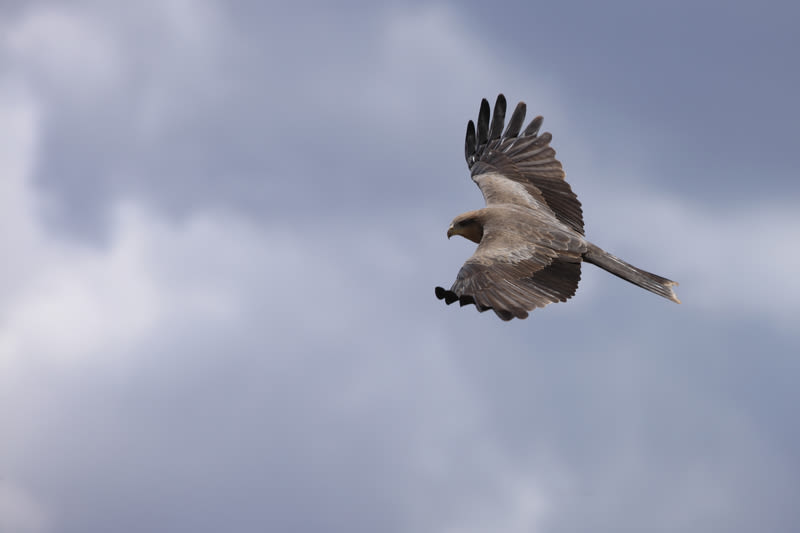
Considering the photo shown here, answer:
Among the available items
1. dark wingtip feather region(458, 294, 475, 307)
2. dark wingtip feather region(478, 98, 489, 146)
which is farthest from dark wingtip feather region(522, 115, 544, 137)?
dark wingtip feather region(458, 294, 475, 307)

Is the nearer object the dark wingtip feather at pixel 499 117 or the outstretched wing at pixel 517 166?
the outstretched wing at pixel 517 166

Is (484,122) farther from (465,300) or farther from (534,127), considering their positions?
(465,300)

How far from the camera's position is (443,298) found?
1102 centimetres

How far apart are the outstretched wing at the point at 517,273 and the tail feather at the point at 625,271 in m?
0.30

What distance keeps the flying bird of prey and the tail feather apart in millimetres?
15

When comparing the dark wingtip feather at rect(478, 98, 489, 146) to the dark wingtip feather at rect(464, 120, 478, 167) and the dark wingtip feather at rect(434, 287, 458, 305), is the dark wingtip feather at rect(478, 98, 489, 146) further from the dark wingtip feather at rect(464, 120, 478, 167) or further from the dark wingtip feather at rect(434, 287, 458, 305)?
the dark wingtip feather at rect(434, 287, 458, 305)

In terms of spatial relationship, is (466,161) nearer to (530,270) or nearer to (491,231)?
(491,231)

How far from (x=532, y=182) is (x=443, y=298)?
5.59 metres

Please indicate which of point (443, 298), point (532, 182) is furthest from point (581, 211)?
point (443, 298)

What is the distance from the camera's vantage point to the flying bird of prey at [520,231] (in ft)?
38.4

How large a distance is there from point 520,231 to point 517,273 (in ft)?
4.72

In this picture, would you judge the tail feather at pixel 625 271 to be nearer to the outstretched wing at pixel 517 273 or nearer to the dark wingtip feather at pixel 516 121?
the outstretched wing at pixel 517 273

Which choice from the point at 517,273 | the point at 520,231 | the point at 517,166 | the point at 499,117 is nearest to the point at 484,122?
the point at 499,117

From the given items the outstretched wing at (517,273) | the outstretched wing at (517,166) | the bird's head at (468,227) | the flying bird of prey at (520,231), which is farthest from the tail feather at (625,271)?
the bird's head at (468,227)
